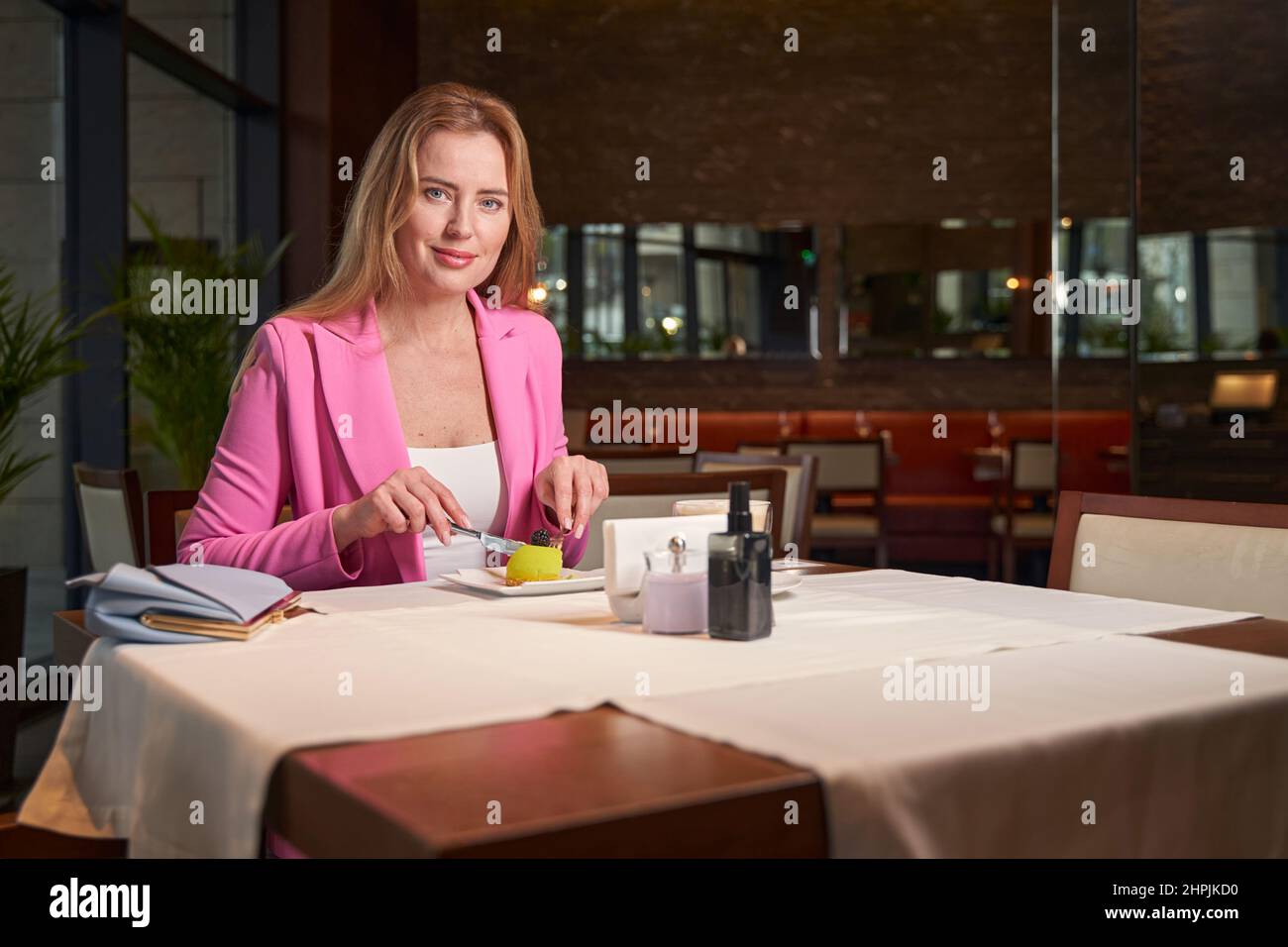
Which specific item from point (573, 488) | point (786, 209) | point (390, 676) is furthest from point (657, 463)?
point (786, 209)

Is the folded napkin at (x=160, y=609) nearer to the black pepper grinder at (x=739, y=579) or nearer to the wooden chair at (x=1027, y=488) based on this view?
the black pepper grinder at (x=739, y=579)

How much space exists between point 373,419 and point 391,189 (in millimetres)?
335

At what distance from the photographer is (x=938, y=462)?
8703mm

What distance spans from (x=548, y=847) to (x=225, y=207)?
632 centimetres

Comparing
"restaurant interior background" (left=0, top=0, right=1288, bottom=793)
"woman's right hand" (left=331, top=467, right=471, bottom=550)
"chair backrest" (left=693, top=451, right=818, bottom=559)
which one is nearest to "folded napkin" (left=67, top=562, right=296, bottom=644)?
"woman's right hand" (left=331, top=467, right=471, bottom=550)

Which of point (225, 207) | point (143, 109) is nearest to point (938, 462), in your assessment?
point (225, 207)

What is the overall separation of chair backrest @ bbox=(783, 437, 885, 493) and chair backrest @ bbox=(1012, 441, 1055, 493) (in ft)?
2.23

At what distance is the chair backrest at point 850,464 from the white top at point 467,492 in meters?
4.58

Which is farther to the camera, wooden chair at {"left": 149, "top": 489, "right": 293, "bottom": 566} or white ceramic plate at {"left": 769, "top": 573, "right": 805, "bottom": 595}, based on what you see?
wooden chair at {"left": 149, "top": 489, "right": 293, "bottom": 566}

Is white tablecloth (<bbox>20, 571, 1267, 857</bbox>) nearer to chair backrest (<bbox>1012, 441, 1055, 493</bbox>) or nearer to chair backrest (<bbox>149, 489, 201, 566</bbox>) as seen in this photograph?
chair backrest (<bbox>149, 489, 201, 566</bbox>)

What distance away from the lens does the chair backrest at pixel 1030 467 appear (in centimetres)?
648

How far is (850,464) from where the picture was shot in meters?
6.50

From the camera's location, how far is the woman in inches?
70.5
